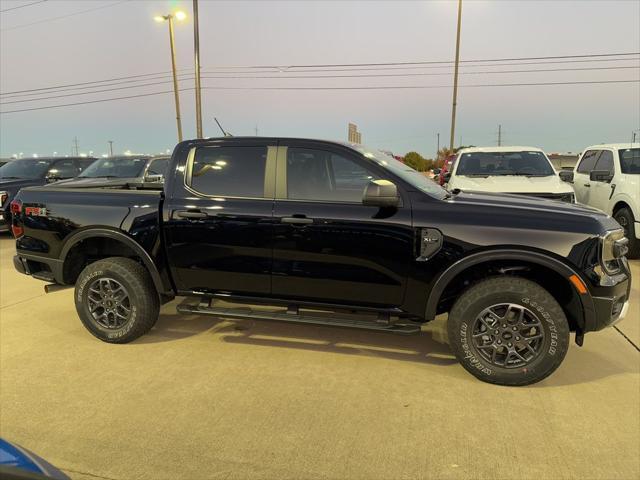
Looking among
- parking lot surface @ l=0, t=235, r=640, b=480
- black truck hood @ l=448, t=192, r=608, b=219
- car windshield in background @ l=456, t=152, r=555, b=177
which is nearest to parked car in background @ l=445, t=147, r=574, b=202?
car windshield in background @ l=456, t=152, r=555, b=177

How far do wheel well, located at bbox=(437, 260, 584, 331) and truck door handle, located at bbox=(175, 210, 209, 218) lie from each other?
204 centimetres

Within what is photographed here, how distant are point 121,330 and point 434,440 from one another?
2834 mm

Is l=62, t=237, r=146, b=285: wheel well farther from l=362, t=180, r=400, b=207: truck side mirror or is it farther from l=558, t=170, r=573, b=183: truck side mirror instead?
l=558, t=170, r=573, b=183: truck side mirror

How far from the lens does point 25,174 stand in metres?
10.9

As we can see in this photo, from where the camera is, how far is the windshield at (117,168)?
10.3 m

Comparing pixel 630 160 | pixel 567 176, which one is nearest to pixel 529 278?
pixel 567 176

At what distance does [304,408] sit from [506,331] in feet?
5.07

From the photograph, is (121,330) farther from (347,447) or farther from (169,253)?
(347,447)

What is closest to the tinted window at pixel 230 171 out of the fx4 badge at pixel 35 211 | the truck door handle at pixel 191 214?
the truck door handle at pixel 191 214

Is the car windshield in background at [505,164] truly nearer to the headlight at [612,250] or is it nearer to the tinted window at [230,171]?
the headlight at [612,250]

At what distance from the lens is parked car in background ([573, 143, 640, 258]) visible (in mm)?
7391

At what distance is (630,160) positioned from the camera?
26.1 feet

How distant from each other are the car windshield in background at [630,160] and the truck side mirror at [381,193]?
6553 millimetres

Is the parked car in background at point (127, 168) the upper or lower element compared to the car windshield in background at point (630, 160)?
lower
